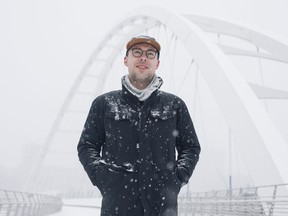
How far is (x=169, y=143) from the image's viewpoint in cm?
193

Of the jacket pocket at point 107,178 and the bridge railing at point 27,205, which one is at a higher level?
the jacket pocket at point 107,178

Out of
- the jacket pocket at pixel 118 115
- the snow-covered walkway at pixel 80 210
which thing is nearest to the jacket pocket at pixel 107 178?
the jacket pocket at pixel 118 115

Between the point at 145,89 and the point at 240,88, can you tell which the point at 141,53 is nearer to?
the point at 145,89

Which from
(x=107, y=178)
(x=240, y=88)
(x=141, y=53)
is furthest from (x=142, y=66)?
(x=240, y=88)

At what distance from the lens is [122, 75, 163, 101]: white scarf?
6.49 feet

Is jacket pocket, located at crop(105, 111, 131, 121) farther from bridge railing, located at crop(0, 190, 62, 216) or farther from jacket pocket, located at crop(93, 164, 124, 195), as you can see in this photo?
bridge railing, located at crop(0, 190, 62, 216)

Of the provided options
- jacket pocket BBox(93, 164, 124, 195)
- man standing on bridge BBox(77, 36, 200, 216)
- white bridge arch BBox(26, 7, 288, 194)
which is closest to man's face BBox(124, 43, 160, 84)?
man standing on bridge BBox(77, 36, 200, 216)

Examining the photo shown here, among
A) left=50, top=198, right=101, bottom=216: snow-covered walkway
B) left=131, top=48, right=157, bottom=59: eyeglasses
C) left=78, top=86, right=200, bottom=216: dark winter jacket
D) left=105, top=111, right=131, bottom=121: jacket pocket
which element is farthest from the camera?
left=50, top=198, right=101, bottom=216: snow-covered walkway

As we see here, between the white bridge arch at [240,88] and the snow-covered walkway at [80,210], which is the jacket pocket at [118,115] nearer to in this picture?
the white bridge arch at [240,88]

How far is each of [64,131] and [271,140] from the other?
107ft

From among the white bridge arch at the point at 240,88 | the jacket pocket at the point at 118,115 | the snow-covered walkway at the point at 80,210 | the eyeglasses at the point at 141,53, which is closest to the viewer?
the jacket pocket at the point at 118,115

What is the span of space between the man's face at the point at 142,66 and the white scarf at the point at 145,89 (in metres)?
0.03

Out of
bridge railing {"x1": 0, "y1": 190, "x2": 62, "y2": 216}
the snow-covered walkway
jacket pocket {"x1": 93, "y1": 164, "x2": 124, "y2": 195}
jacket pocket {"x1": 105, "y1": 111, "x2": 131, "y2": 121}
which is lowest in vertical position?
the snow-covered walkway

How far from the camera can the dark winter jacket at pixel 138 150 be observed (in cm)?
181
